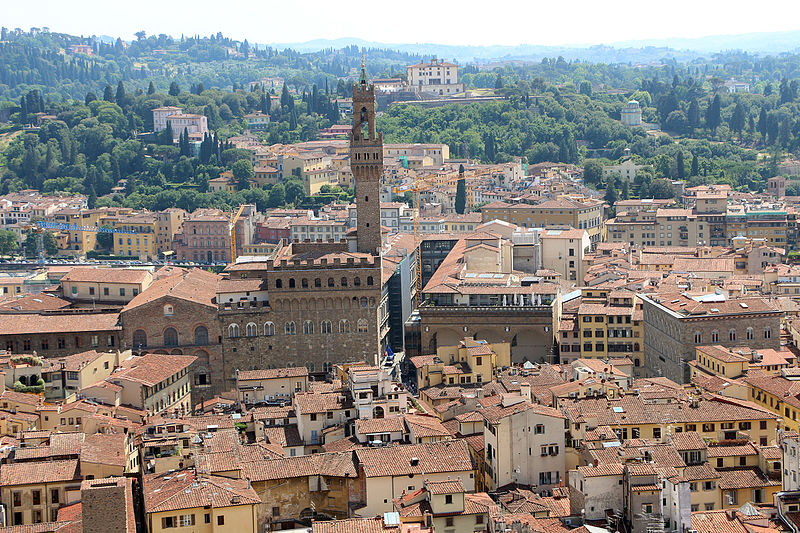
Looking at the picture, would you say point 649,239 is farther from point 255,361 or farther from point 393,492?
point 393,492

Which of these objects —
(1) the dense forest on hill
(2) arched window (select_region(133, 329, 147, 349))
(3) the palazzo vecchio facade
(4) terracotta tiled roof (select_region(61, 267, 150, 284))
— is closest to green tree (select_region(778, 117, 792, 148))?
(1) the dense forest on hill

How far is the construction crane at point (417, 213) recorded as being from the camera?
64713mm

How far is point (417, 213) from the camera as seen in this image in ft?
274

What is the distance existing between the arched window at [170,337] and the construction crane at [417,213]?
14.8 metres

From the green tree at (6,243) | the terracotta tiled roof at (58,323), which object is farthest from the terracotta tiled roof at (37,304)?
the green tree at (6,243)

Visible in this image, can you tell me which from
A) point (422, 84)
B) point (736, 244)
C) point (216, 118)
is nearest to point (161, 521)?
point (736, 244)

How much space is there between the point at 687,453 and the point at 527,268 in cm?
2913

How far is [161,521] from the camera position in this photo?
A: 1185 inches

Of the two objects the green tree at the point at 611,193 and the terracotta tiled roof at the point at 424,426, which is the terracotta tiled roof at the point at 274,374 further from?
the green tree at the point at 611,193

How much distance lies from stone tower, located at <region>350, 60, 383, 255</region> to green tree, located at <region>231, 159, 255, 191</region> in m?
55.2

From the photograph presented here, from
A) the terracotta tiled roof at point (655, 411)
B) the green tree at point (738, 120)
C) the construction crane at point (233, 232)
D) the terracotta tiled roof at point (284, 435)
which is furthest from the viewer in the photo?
the green tree at point (738, 120)

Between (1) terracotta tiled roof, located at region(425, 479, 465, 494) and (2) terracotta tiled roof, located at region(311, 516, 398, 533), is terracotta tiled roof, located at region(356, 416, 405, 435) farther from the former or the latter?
(2) terracotta tiled roof, located at region(311, 516, 398, 533)

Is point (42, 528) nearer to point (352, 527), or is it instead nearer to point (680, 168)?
point (352, 527)

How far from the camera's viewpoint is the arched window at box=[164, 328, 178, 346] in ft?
167
